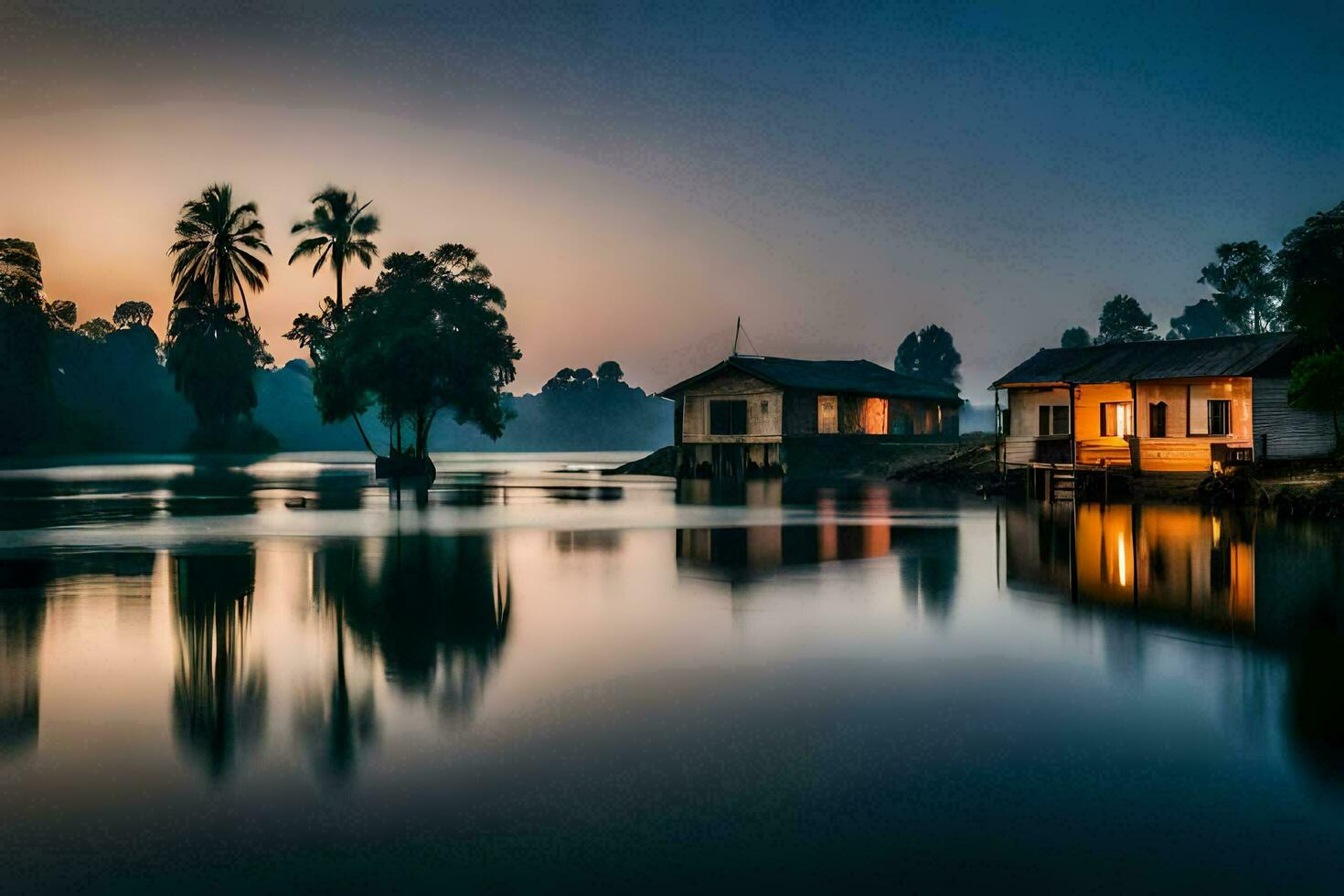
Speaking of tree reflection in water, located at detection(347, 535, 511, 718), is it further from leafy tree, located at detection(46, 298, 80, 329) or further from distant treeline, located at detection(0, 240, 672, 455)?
leafy tree, located at detection(46, 298, 80, 329)

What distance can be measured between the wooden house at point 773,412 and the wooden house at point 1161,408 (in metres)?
14.9

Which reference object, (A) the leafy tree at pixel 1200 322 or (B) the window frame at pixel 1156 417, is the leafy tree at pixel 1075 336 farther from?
(B) the window frame at pixel 1156 417

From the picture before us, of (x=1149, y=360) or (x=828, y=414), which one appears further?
(x=828, y=414)

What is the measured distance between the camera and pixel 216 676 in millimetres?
10539

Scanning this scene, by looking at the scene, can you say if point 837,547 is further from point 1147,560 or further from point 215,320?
point 215,320

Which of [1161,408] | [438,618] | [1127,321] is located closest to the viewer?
[438,618]

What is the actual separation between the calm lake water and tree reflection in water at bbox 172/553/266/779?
0.06 m

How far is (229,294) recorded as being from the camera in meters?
105

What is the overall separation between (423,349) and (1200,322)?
95.0 metres

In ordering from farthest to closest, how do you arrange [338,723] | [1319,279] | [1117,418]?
[1117,418], [1319,279], [338,723]

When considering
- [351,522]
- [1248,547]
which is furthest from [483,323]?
[1248,547]

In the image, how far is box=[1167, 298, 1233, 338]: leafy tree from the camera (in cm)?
11981

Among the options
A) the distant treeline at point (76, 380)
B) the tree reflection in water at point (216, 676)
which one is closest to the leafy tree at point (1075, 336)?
the distant treeline at point (76, 380)

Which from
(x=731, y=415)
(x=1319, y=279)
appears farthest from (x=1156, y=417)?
(x=731, y=415)
